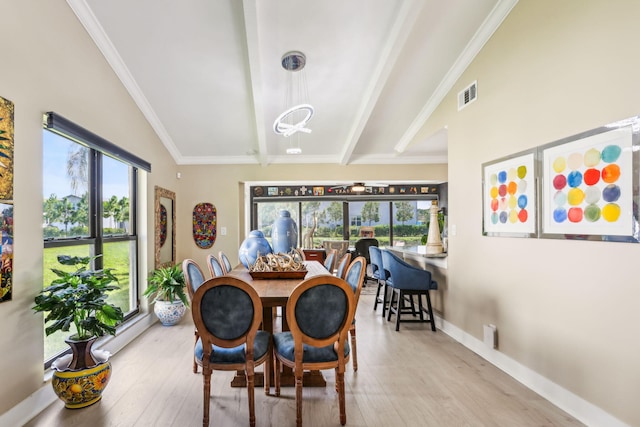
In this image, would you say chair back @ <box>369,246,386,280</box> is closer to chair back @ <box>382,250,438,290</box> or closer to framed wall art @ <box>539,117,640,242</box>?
chair back @ <box>382,250,438,290</box>

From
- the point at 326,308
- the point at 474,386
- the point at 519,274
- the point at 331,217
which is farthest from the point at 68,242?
the point at 331,217

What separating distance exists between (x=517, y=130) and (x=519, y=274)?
3.74 ft

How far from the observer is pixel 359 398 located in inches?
94.1

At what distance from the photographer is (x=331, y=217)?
331 inches

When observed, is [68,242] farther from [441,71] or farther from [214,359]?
[441,71]

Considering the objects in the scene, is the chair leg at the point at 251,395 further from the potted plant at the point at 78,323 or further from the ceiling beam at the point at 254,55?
the ceiling beam at the point at 254,55

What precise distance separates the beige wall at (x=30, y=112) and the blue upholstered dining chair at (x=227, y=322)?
1.14m

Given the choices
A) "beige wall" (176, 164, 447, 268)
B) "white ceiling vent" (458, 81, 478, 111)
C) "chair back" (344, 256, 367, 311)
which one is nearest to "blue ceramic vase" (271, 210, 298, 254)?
"chair back" (344, 256, 367, 311)

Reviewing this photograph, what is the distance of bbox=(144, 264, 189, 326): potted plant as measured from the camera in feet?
13.1

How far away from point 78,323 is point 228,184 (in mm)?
3636

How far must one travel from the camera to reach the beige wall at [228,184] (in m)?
5.64

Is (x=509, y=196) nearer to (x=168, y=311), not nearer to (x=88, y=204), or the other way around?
(x=88, y=204)

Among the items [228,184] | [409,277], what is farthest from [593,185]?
[228,184]

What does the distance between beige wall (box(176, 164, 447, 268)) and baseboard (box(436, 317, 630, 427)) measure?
10.6 ft
